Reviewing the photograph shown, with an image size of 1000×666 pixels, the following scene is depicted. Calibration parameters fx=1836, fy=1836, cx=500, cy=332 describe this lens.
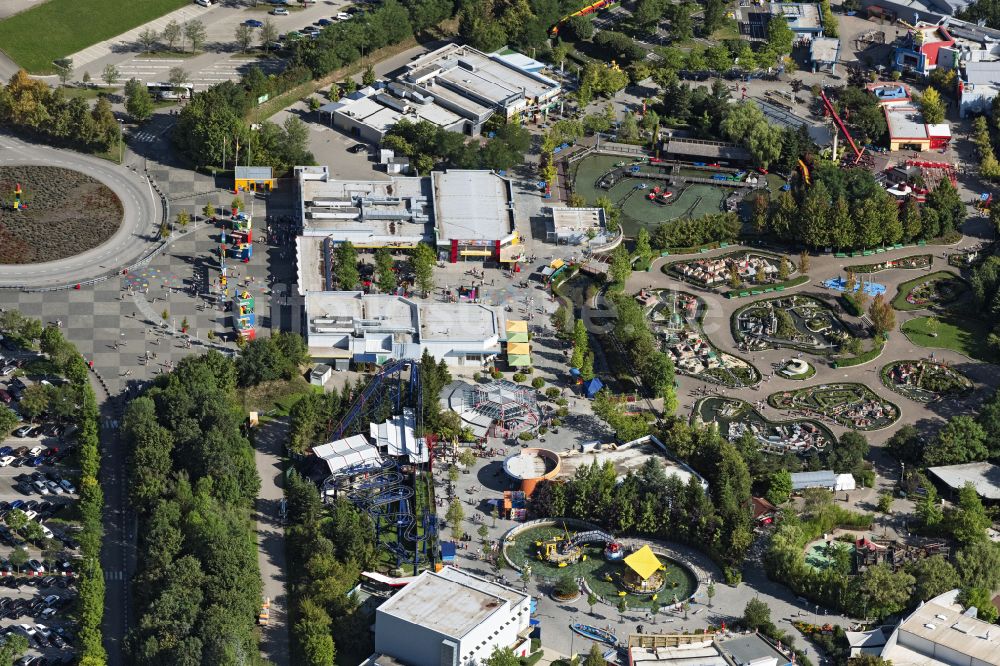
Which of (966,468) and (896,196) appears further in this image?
(896,196)

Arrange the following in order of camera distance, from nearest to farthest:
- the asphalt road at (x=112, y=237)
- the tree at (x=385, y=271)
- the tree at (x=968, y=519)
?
the tree at (x=968, y=519) < the asphalt road at (x=112, y=237) < the tree at (x=385, y=271)

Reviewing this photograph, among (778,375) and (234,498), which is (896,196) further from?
(234,498)

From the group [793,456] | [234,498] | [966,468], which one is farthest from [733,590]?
[234,498]

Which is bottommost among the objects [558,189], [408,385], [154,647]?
[154,647]

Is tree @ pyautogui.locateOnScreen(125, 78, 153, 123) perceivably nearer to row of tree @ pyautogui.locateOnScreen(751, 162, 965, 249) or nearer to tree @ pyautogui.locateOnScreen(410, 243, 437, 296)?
tree @ pyautogui.locateOnScreen(410, 243, 437, 296)

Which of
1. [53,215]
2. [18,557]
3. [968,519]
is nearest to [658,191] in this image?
[968,519]

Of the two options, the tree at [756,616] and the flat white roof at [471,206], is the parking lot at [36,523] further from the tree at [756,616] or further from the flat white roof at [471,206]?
the tree at [756,616]

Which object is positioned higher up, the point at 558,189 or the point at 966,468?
the point at 558,189

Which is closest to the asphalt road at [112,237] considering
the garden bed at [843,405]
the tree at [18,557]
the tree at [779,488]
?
the tree at [18,557]

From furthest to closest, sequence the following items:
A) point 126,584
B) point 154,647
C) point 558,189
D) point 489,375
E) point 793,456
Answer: point 558,189, point 489,375, point 793,456, point 126,584, point 154,647
